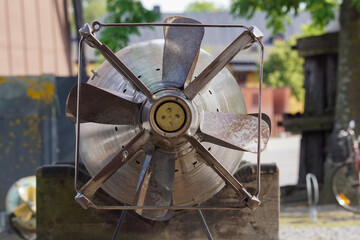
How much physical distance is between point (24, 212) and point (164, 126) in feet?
15.1

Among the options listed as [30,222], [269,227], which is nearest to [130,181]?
[269,227]

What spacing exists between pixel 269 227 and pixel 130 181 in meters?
1.36

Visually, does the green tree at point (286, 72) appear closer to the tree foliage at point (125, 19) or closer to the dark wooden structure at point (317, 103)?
the dark wooden structure at point (317, 103)

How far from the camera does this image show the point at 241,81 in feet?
212

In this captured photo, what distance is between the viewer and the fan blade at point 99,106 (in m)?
4.68

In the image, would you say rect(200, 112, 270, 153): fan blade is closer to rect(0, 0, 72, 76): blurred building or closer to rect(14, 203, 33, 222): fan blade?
rect(14, 203, 33, 222): fan blade

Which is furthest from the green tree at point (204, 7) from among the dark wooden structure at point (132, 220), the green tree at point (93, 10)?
the dark wooden structure at point (132, 220)

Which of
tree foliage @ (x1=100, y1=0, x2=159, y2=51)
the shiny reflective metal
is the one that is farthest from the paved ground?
the shiny reflective metal

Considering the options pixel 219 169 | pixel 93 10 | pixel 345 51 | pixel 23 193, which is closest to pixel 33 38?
pixel 345 51

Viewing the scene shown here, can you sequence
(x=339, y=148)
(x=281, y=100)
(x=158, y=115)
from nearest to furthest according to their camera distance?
(x=158, y=115)
(x=339, y=148)
(x=281, y=100)

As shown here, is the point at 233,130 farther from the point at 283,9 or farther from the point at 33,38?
the point at 33,38

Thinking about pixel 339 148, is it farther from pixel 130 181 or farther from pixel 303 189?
pixel 130 181

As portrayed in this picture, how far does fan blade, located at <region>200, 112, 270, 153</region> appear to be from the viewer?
4660 mm

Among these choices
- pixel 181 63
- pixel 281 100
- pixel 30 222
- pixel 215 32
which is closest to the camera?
pixel 181 63
